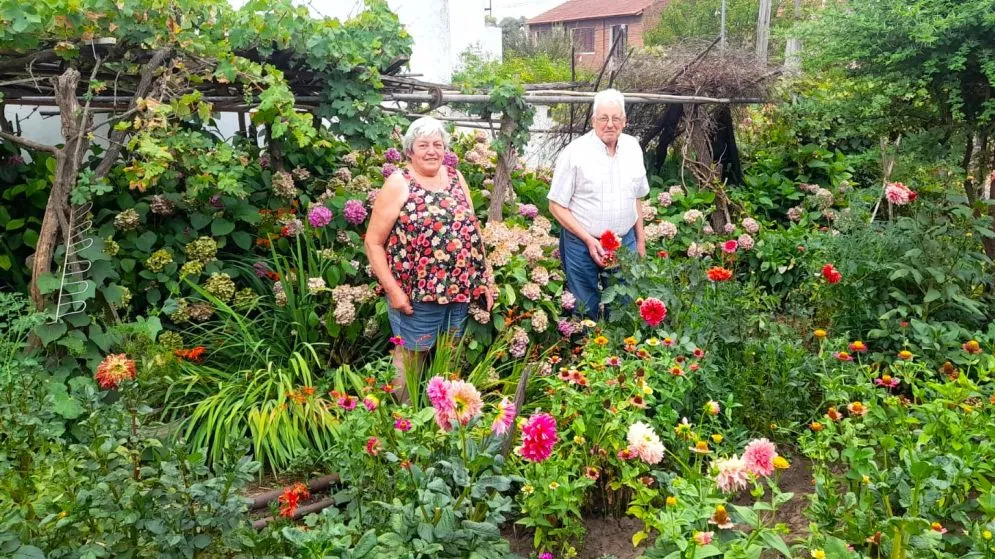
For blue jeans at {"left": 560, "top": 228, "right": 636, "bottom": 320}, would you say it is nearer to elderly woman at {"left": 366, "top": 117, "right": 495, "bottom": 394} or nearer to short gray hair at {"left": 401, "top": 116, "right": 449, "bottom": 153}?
elderly woman at {"left": 366, "top": 117, "right": 495, "bottom": 394}

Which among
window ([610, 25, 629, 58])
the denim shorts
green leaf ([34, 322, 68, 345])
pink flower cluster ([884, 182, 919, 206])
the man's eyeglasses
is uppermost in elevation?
window ([610, 25, 629, 58])

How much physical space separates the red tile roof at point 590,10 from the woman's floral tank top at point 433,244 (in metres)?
45.1

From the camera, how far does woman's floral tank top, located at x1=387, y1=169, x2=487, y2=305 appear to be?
10.8ft

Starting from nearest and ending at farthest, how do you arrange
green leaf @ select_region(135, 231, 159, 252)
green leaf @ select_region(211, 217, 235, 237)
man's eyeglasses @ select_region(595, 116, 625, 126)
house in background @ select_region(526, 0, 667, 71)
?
man's eyeglasses @ select_region(595, 116, 625, 126)
green leaf @ select_region(135, 231, 159, 252)
green leaf @ select_region(211, 217, 235, 237)
house in background @ select_region(526, 0, 667, 71)

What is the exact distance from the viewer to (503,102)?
15.1 ft

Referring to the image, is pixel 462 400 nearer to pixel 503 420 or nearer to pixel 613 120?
pixel 503 420

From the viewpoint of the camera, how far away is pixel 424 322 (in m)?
3.44

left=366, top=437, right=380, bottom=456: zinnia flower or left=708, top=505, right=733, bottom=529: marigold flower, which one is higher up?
left=708, top=505, right=733, bottom=529: marigold flower

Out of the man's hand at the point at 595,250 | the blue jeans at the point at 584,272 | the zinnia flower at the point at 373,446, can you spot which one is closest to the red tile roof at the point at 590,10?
the blue jeans at the point at 584,272

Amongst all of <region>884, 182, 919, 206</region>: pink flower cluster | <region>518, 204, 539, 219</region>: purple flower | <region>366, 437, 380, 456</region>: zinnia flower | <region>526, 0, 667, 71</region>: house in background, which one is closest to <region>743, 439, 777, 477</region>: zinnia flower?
<region>366, 437, 380, 456</region>: zinnia flower

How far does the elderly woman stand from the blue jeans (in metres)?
0.66

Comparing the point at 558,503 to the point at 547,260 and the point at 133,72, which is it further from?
the point at 133,72

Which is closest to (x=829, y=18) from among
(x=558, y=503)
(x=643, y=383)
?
(x=643, y=383)

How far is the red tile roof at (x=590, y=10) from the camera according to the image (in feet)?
156
